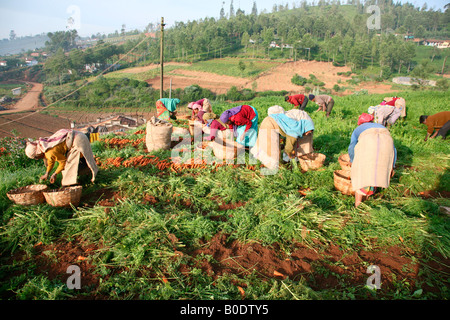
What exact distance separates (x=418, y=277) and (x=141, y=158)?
4.30m

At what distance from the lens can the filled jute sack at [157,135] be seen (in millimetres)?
5594

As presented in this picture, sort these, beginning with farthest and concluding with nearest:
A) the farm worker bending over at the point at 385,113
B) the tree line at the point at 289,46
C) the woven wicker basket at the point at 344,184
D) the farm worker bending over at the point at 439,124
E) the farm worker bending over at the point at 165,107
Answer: the tree line at the point at 289,46 < the farm worker bending over at the point at 385,113 < the farm worker bending over at the point at 165,107 < the farm worker bending over at the point at 439,124 < the woven wicker basket at the point at 344,184

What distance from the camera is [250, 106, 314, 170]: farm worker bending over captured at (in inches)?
187

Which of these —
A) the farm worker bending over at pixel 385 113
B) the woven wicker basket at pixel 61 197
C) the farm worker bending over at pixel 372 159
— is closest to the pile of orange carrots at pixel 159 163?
the woven wicker basket at pixel 61 197

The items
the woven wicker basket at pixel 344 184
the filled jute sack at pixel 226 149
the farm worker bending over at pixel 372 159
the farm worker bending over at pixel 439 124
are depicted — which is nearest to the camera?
the farm worker bending over at pixel 372 159

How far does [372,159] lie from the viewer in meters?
3.38

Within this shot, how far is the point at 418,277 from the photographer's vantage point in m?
2.50

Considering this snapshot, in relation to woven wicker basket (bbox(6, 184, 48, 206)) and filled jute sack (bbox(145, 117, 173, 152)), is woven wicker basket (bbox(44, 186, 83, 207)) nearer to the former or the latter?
woven wicker basket (bbox(6, 184, 48, 206))

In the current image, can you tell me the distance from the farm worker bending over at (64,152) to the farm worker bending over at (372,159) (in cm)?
376

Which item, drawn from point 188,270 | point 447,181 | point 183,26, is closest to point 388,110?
point 447,181

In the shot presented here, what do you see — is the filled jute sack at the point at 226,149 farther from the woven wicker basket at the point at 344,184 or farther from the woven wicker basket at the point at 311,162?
the woven wicker basket at the point at 344,184

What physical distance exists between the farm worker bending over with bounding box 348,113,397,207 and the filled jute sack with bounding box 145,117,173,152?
3685mm

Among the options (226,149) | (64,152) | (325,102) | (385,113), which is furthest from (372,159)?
(325,102)

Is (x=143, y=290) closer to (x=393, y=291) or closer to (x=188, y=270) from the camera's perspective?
(x=188, y=270)
